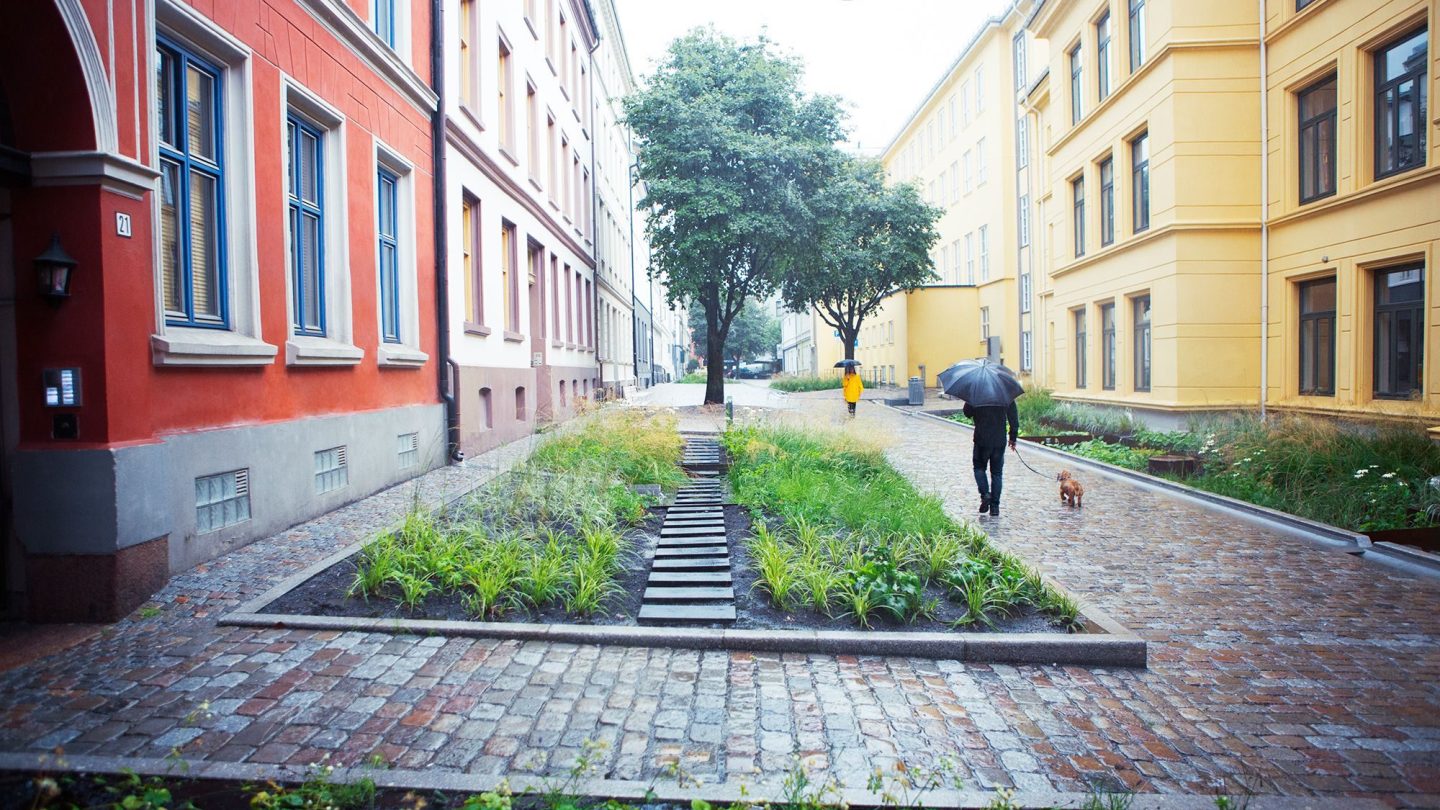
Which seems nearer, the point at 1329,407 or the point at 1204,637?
the point at 1204,637

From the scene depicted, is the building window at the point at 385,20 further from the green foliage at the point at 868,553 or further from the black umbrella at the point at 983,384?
the black umbrella at the point at 983,384

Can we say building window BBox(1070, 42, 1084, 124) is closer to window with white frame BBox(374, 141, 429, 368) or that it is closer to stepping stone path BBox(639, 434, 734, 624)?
stepping stone path BBox(639, 434, 734, 624)

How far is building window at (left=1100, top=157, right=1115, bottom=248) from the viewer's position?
63.0 feet

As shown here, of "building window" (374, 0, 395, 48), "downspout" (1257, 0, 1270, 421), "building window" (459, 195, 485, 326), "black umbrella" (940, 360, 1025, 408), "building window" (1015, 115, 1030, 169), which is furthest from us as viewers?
"building window" (1015, 115, 1030, 169)

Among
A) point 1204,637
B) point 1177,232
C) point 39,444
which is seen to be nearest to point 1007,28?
point 1177,232

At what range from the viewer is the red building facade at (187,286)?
4867mm

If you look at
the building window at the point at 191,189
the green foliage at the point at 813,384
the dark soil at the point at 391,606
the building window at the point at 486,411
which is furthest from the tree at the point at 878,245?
the dark soil at the point at 391,606

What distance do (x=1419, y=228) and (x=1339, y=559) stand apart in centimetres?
687

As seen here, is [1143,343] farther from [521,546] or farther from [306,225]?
[306,225]

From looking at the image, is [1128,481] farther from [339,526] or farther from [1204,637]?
[339,526]

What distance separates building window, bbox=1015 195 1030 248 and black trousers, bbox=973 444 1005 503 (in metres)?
27.4

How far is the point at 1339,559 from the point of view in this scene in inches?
286

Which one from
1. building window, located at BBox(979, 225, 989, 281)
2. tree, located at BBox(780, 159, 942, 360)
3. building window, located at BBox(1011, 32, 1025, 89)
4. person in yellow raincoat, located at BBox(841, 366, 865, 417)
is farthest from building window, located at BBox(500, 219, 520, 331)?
building window, located at BBox(979, 225, 989, 281)

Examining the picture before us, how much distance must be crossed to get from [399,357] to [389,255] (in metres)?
1.58
